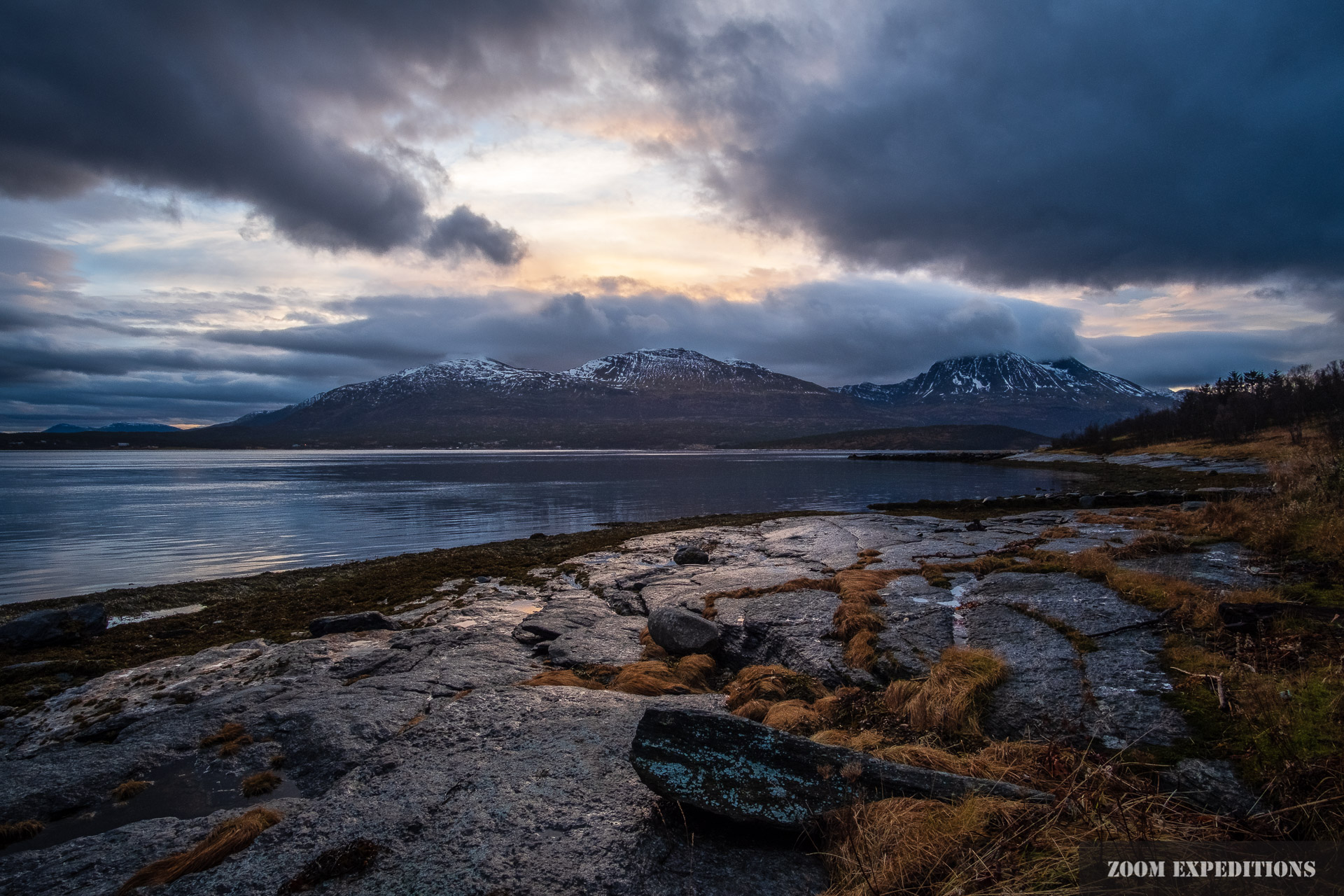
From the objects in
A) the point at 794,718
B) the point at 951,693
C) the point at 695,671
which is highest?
the point at 951,693

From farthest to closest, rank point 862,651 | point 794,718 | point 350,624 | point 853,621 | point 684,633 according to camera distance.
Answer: point 350,624 < point 684,633 < point 853,621 < point 862,651 < point 794,718

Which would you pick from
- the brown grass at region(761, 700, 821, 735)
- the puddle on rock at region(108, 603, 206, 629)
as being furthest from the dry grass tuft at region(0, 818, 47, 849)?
the puddle on rock at region(108, 603, 206, 629)

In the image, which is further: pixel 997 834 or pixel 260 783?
pixel 260 783

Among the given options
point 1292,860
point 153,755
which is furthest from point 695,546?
point 1292,860

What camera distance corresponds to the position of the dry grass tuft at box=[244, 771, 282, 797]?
6523 mm

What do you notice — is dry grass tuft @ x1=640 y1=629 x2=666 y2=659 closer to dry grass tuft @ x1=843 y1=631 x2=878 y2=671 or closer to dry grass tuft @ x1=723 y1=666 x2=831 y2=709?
dry grass tuft @ x1=723 y1=666 x2=831 y2=709

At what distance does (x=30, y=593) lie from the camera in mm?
20531

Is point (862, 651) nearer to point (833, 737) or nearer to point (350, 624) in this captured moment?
point (833, 737)

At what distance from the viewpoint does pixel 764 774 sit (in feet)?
15.6

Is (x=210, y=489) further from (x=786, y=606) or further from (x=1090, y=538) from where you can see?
(x=1090, y=538)

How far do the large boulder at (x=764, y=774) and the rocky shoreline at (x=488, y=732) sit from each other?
1.01 ft

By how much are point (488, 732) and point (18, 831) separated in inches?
179

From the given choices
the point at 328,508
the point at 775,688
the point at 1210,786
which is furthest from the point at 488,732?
the point at 328,508

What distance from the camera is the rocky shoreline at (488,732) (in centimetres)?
460
